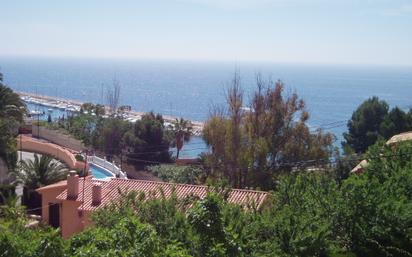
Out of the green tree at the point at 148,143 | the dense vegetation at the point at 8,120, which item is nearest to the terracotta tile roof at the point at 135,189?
the dense vegetation at the point at 8,120

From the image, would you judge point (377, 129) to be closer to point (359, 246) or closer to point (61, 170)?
point (61, 170)

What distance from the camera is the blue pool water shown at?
30403 millimetres

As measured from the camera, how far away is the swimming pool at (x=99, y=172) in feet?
99.6

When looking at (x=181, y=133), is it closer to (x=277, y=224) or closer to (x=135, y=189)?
(x=135, y=189)

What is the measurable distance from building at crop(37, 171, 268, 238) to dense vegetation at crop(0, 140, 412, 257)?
186 inches

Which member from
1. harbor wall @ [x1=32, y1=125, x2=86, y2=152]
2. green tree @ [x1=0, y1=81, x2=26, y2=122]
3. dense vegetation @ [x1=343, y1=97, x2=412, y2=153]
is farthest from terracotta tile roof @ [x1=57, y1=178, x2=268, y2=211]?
harbor wall @ [x1=32, y1=125, x2=86, y2=152]

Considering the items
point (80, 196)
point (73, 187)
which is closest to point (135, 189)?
point (80, 196)

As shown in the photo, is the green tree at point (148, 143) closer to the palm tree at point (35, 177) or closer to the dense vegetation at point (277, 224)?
the palm tree at point (35, 177)

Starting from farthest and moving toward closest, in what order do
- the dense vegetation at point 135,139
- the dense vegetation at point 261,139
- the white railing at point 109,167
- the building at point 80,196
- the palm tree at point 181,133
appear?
the palm tree at point 181,133, the dense vegetation at point 135,139, the white railing at point 109,167, the dense vegetation at point 261,139, the building at point 80,196

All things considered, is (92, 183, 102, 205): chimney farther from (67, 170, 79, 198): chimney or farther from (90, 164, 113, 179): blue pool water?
(90, 164, 113, 179): blue pool water

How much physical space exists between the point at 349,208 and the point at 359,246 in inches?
32.5

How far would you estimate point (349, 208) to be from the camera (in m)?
12.2

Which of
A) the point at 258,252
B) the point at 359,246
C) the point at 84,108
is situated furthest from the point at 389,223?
the point at 84,108

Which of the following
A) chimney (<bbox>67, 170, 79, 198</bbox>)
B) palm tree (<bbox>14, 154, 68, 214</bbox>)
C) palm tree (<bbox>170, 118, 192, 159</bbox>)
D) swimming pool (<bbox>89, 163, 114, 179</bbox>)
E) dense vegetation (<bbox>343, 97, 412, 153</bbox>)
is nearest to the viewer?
chimney (<bbox>67, 170, 79, 198</bbox>)
